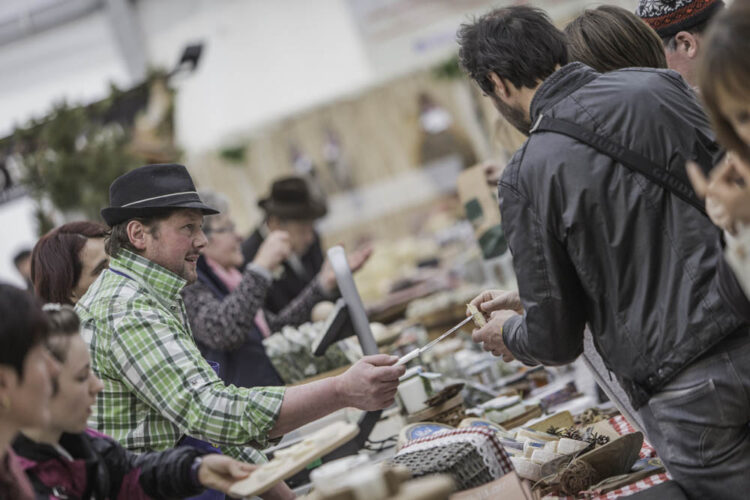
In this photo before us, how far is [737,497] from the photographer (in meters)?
2.23

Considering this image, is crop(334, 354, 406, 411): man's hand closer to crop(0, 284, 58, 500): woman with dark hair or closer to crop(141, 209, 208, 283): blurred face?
crop(141, 209, 208, 283): blurred face

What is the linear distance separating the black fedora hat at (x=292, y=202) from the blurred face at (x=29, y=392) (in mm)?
4498

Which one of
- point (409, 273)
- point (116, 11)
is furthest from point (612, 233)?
point (116, 11)

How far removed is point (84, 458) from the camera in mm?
2145

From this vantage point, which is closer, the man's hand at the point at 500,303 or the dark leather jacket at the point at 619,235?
the dark leather jacket at the point at 619,235

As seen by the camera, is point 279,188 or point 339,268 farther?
point 279,188

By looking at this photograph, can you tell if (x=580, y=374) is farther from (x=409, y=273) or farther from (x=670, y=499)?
(x=409, y=273)

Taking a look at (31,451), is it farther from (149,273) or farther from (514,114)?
(514,114)

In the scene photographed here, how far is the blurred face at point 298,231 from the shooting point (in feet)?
21.1

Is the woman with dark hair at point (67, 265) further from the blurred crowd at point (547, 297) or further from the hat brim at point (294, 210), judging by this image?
the hat brim at point (294, 210)

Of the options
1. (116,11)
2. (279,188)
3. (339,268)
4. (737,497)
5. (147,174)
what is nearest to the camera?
(737,497)

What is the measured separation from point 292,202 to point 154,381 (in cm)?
390

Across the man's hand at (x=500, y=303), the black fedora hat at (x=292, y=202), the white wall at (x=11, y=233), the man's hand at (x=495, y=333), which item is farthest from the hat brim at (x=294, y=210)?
the white wall at (x=11, y=233)

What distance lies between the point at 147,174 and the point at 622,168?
4.56 feet
